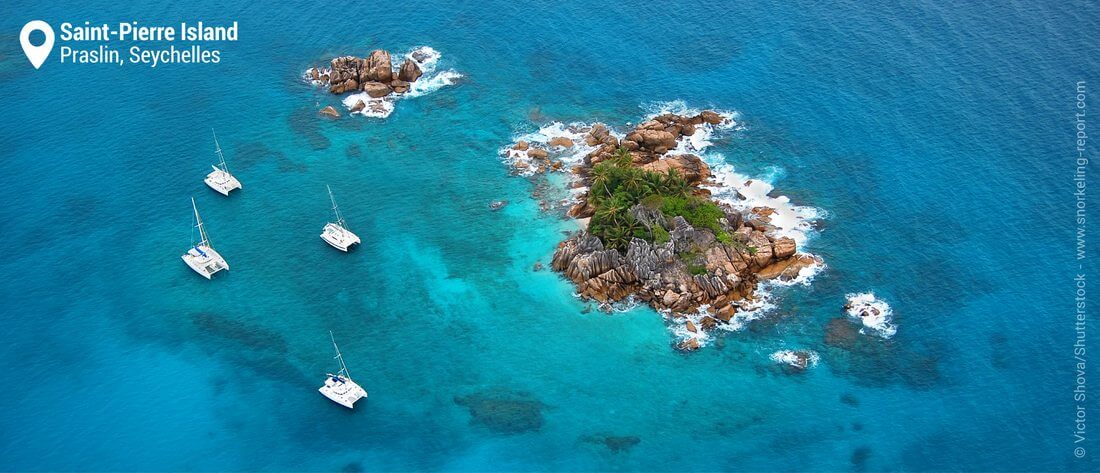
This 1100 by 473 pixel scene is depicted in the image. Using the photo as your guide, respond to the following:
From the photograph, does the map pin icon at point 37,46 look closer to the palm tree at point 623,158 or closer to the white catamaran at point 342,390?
the white catamaran at point 342,390

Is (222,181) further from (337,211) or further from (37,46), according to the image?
(37,46)

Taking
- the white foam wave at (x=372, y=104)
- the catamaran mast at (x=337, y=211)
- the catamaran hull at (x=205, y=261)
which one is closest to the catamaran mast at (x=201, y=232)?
the catamaran hull at (x=205, y=261)

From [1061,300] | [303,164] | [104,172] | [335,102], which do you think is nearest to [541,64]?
[335,102]

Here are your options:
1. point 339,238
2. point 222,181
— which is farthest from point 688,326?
point 222,181

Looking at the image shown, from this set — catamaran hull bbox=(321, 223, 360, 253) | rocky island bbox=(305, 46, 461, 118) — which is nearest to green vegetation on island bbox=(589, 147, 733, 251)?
catamaran hull bbox=(321, 223, 360, 253)

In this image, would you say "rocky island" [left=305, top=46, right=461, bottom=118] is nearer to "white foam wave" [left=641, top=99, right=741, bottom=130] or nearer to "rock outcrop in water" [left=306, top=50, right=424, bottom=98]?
"rock outcrop in water" [left=306, top=50, right=424, bottom=98]

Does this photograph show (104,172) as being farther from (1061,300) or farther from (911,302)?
(1061,300)

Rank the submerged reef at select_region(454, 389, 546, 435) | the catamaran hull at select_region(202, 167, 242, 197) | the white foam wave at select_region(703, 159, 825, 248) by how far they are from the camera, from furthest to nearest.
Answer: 1. the catamaran hull at select_region(202, 167, 242, 197)
2. the white foam wave at select_region(703, 159, 825, 248)
3. the submerged reef at select_region(454, 389, 546, 435)

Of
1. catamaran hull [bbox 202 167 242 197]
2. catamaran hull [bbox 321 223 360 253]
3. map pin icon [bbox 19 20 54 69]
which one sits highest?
catamaran hull [bbox 321 223 360 253]
